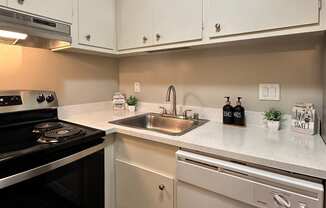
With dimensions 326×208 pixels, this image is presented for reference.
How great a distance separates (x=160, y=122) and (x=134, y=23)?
874 mm

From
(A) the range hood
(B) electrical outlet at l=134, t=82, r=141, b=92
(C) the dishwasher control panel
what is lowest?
(C) the dishwasher control panel

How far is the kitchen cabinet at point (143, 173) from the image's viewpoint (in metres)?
1.13

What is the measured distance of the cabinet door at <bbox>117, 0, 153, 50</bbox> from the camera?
154 centimetres

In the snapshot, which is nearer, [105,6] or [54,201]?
[54,201]

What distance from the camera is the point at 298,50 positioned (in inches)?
48.4

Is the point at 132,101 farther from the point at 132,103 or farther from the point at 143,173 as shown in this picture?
the point at 143,173

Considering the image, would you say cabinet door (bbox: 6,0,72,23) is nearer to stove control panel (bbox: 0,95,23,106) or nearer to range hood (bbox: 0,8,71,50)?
range hood (bbox: 0,8,71,50)

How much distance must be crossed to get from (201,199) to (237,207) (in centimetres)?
17


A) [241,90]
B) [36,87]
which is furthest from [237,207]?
[36,87]

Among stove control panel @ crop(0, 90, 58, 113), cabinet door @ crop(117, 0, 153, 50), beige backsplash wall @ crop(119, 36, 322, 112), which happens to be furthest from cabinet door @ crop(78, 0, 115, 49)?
stove control panel @ crop(0, 90, 58, 113)

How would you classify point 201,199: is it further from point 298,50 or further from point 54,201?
point 298,50

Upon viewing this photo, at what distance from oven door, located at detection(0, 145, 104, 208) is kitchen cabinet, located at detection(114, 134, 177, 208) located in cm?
13

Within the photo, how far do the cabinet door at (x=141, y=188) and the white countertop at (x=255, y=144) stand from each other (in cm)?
24

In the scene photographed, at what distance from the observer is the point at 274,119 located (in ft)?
4.18
